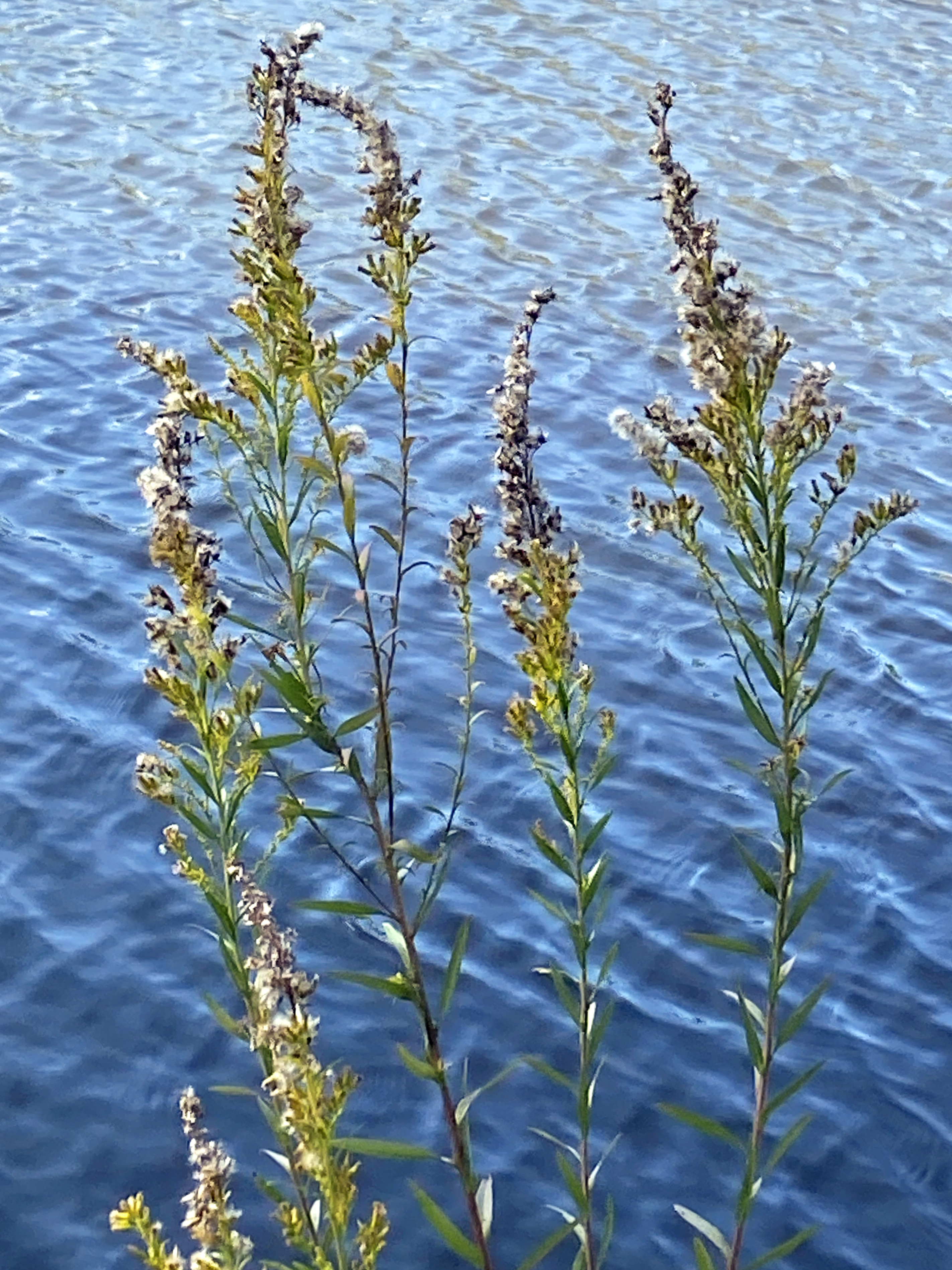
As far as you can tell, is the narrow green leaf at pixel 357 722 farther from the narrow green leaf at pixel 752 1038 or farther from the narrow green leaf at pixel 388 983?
the narrow green leaf at pixel 752 1038

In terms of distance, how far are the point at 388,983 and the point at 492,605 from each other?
3.45 metres

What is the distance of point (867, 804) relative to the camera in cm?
498

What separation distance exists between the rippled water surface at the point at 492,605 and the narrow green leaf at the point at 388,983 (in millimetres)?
954

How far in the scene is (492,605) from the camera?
5848 millimetres

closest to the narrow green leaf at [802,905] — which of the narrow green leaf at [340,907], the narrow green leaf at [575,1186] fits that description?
the narrow green leaf at [575,1186]

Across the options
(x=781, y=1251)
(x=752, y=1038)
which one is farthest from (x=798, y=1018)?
(x=781, y=1251)

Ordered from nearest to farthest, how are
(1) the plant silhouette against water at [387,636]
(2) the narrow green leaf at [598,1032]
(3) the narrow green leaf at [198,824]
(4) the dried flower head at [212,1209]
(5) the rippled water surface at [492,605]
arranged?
(4) the dried flower head at [212,1209], (1) the plant silhouette against water at [387,636], (3) the narrow green leaf at [198,824], (2) the narrow green leaf at [598,1032], (5) the rippled water surface at [492,605]

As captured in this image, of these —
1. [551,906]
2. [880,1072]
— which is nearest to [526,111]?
[880,1072]

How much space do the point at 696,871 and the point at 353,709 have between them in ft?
3.71

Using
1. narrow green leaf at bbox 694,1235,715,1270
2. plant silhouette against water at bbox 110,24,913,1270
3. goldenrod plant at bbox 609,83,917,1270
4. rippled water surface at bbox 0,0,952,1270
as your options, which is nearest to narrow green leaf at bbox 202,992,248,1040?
plant silhouette against water at bbox 110,24,913,1270

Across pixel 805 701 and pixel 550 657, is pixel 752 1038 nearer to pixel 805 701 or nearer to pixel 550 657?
pixel 805 701

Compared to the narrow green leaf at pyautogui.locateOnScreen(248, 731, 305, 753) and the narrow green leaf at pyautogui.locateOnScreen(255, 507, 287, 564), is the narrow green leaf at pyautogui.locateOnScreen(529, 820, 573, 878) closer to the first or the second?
the narrow green leaf at pyautogui.locateOnScreen(248, 731, 305, 753)

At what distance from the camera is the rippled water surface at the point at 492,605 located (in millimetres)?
3883

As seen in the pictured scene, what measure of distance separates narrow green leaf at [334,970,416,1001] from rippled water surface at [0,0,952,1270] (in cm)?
95
